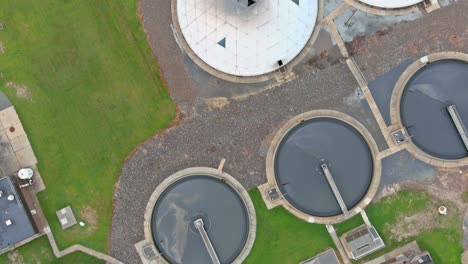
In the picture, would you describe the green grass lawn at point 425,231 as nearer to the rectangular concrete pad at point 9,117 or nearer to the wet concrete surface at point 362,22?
the wet concrete surface at point 362,22

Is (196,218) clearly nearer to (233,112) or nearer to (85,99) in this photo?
(233,112)

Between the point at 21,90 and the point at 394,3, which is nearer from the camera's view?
the point at 394,3

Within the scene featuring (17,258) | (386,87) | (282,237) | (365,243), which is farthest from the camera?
(17,258)

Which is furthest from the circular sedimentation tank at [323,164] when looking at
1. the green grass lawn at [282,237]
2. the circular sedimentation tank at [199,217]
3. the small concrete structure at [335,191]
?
the circular sedimentation tank at [199,217]

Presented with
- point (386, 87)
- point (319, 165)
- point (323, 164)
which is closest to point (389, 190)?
point (323, 164)

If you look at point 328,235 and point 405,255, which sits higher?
point 328,235

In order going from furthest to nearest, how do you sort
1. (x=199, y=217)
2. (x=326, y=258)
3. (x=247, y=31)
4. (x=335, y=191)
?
(x=199, y=217), (x=326, y=258), (x=335, y=191), (x=247, y=31)

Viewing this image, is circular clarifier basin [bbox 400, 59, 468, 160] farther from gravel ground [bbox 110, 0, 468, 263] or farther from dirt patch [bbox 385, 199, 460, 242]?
dirt patch [bbox 385, 199, 460, 242]
